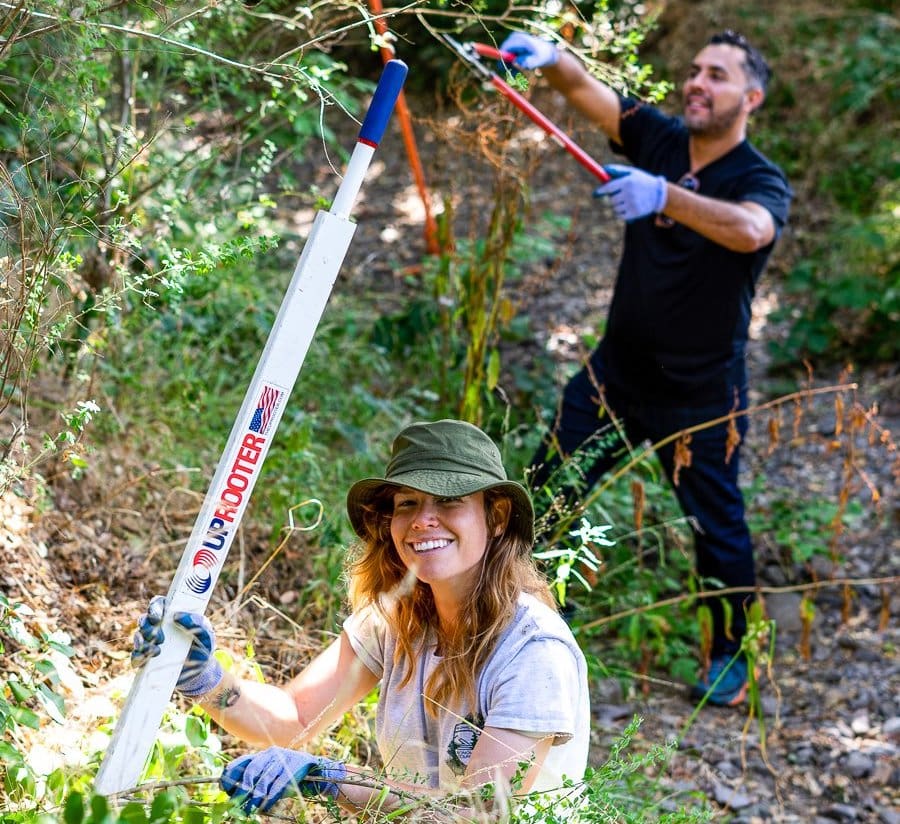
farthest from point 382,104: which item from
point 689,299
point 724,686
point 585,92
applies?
point 724,686

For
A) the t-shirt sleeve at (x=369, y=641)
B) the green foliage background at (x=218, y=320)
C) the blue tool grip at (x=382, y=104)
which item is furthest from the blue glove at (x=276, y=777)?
the blue tool grip at (x=382, y=104)

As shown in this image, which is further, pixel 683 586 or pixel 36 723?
pixel 683 586

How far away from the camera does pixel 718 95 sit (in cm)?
394

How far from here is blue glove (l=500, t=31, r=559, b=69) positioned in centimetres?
395

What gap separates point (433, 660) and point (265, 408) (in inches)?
25.6

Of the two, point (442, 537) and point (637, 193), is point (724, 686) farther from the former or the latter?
point (442, 537)

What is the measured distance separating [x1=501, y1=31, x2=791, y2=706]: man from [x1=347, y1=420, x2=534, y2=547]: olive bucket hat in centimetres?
147

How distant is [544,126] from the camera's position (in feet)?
11.8

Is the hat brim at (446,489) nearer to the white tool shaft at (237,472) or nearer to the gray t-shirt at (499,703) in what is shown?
the gray t-shirt at (499,703)

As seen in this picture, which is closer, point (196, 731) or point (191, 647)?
point (191, 647)

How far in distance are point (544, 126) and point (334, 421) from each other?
1360 mm

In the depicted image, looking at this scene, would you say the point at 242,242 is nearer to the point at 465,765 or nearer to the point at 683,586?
the point at 465,765

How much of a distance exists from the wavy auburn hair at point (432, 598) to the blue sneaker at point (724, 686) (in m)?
1.70

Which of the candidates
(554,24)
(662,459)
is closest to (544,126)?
(554,24)
